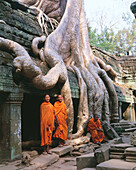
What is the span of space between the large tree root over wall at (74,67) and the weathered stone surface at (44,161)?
150 cm

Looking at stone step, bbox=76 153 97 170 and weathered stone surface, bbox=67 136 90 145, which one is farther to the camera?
weathered stone surface, bbox=67 136 90 145

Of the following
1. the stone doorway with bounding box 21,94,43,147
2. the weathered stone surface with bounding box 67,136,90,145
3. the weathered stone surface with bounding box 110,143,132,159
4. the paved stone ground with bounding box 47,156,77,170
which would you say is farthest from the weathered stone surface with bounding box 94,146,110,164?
the stone doorway with bounding box 21,94,43,147

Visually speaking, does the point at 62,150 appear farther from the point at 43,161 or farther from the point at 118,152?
the point at 118,152

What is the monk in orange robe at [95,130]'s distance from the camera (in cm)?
679

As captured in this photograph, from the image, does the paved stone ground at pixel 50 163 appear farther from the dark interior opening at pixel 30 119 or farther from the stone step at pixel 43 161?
the dark interior opening at pixel 30 119

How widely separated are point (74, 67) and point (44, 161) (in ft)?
12.8

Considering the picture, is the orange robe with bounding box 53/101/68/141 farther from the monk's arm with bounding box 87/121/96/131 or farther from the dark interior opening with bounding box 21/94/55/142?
the monk's arm with bounding box 87/121/96/131

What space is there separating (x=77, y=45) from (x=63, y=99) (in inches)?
109

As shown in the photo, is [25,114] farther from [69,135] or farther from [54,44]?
[54,44]

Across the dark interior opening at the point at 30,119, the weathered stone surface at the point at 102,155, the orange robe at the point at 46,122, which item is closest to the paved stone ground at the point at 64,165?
the orange robe at the point at 46,122

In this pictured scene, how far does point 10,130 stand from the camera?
4383 mm

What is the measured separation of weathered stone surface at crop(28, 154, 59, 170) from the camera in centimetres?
419

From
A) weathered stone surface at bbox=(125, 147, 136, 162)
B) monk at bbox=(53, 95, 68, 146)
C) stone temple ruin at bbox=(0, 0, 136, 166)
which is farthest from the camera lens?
monk at bbox=(53, 95, 68, 146)

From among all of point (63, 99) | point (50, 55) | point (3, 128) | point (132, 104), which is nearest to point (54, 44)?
point (50, 55)
